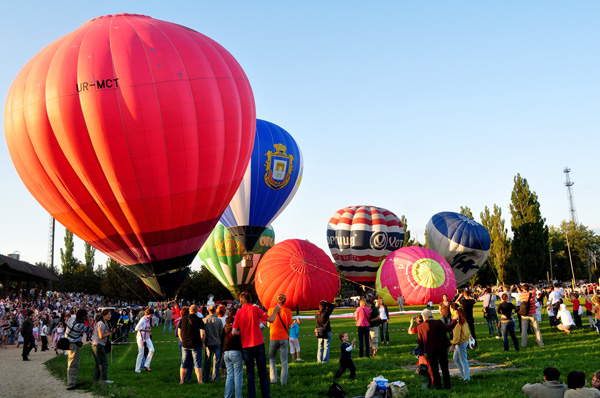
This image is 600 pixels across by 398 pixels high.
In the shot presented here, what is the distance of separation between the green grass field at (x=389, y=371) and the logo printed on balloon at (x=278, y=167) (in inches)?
657

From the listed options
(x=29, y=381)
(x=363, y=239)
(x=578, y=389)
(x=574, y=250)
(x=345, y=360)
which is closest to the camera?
(x=578, y=389)

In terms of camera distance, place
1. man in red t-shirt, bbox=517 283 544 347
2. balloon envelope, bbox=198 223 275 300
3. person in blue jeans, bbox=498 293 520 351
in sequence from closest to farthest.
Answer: person in blue jeans, bbox=498 293 520 351
man in red t-shirt, bbox=517 283 544 347
balloon envelope, bbox=198 223 275 300

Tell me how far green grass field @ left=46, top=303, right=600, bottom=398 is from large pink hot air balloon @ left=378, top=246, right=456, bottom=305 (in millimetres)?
15437

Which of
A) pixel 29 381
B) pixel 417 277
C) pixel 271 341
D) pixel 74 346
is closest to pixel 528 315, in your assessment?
pixel 271 341

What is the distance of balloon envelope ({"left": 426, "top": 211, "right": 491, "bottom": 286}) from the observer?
41.9 meters

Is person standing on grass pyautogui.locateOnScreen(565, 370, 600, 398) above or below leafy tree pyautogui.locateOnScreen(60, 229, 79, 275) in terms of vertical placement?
below

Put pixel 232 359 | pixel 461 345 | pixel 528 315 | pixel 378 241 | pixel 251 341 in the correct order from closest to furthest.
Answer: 1. pixel 251 341
2. pixel 232 359
3. pixel 461 345
4. pixel 528 315
5. pixel 378 241

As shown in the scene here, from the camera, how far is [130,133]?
15758 mm

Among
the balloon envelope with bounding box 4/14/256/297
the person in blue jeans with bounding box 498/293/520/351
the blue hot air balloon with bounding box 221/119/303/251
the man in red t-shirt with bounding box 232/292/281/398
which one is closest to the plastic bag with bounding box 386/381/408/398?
the man in red t-shirt with bounding box 232/292/281/398

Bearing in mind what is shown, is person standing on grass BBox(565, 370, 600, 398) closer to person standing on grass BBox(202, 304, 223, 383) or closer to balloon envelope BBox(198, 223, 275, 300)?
person standing on grass BBox(202, 304, 223, 383)

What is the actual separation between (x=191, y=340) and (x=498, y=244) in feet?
201

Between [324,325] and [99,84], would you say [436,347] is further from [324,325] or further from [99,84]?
[99,84]

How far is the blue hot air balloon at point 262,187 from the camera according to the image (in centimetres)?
3036

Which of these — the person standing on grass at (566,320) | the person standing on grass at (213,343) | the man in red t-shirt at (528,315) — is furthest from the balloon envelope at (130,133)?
the person standing on grass at (566,320)
